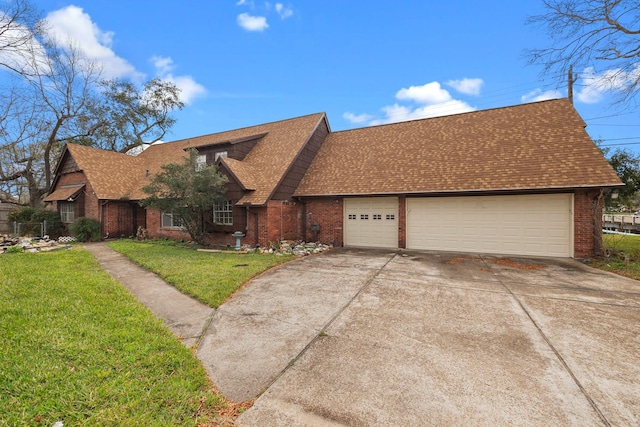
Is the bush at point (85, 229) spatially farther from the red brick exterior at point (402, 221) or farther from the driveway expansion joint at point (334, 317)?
the red brick exterior at point (402, 221)

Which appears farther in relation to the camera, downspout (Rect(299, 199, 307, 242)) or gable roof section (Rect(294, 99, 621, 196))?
downspout (Rect(299, 199, 307, 242))

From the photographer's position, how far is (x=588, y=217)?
9203 millimetres

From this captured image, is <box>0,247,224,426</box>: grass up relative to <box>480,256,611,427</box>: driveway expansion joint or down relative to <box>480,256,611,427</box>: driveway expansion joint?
up

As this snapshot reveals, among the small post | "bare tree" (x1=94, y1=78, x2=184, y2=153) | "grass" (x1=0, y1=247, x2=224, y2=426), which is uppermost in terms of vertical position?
"bare tree" (x1=94, y1=78, x2=184, y2=153)

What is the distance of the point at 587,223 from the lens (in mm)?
9219

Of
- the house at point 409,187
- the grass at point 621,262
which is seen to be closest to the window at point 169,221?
the house at point 409,187

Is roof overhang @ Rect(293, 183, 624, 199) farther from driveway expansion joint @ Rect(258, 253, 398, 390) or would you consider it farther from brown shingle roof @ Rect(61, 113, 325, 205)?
driveway expansion joint @ Rect(258, 253, 398, 390)

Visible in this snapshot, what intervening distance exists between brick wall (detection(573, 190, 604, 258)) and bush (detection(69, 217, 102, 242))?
2175cm

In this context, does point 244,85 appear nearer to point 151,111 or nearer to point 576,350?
point 151,111

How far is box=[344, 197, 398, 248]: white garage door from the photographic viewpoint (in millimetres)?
12062

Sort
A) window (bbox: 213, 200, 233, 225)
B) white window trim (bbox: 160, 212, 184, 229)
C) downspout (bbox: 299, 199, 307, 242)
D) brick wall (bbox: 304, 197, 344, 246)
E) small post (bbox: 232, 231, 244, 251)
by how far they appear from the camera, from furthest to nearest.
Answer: white window trim (bbox: 160, 212, 184, 229) < downspout (bbox: 299, 199, 307, 242) < brick wall (bbox: 304, 197, 344, 246) < window (bbox: 213, 200, 233, 225) < small post (bbox: 232, 231, 244, 251)

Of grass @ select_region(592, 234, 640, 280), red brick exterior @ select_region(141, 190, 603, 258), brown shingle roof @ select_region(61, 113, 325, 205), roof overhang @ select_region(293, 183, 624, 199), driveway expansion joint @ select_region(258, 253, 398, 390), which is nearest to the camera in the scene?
driveway expansion joint @ select_region(258, 253, 398, 390)

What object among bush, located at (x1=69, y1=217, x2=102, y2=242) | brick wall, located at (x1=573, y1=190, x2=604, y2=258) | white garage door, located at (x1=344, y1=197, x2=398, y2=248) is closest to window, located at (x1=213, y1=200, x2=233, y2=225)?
white garage door, located at (x1=344, y1=197, x2=398, y2=248)

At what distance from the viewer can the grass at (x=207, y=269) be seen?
593 centimetres
